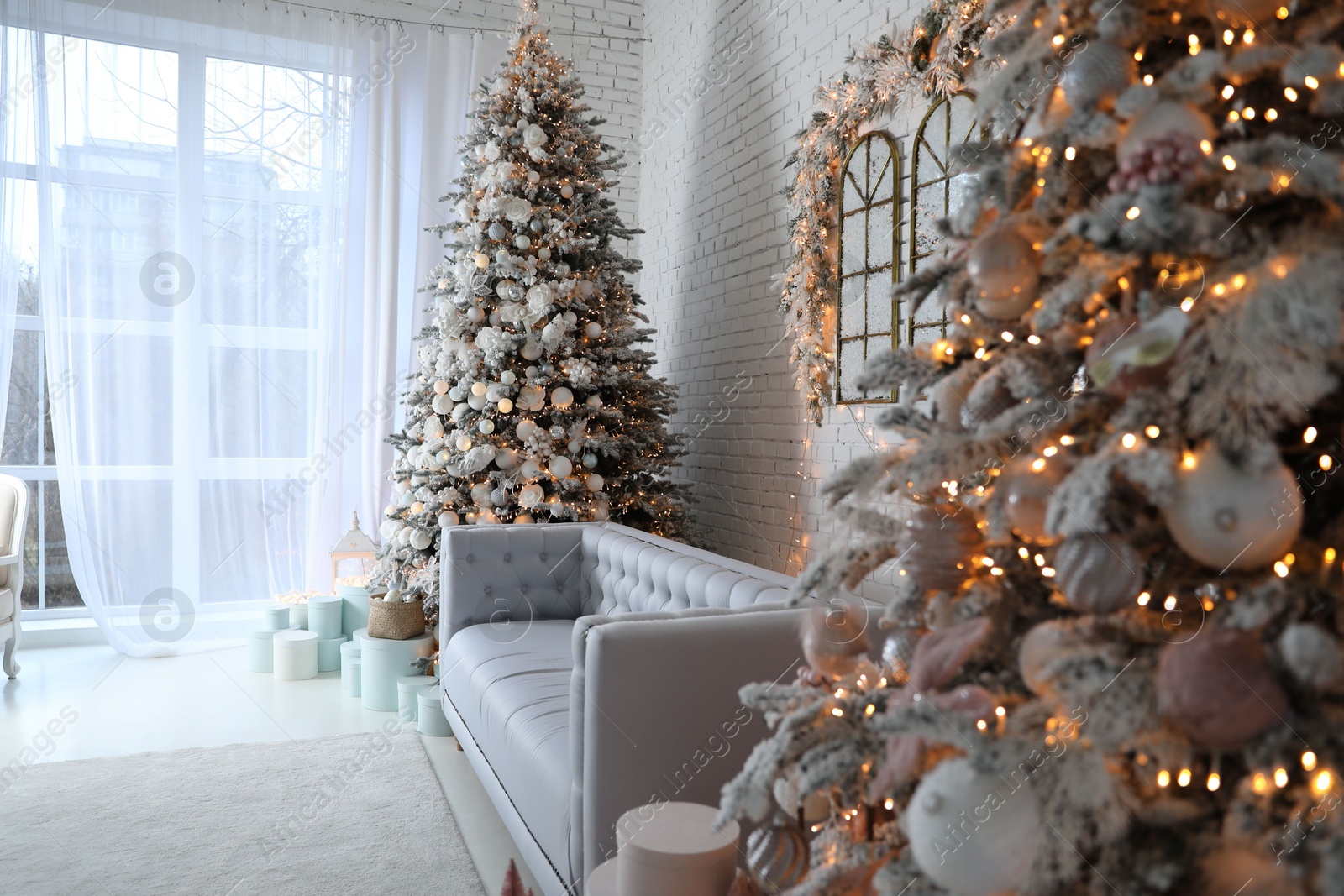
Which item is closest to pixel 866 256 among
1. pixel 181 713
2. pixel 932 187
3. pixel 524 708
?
pixel 932 187

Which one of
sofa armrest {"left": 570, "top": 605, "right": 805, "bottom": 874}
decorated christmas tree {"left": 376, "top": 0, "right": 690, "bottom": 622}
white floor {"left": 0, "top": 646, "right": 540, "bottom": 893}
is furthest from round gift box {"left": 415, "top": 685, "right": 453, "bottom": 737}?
sofa armrest {"left": 570, "top": 605, "right": 805, "bottom": 874}

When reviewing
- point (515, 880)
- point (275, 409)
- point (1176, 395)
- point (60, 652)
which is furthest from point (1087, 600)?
point (60, 652)

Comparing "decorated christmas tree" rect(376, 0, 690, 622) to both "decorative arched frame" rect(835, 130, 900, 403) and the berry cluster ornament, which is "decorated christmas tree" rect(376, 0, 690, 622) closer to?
"decorative arched frame" rect(835, 130, 900, 403)

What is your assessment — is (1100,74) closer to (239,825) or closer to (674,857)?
(674,857)

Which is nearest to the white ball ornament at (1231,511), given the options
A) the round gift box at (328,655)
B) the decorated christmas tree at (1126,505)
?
the decorated christmas tree at (1126,505)

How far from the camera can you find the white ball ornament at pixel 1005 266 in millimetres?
1006

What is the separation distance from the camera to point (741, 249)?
4324 mm

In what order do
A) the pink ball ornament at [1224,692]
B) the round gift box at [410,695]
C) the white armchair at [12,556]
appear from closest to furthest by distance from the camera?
the pink ball ornament at [1224,692], the round gift box at [410,695], the white armchair at [12,556]

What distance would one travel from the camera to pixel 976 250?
3.36 feet

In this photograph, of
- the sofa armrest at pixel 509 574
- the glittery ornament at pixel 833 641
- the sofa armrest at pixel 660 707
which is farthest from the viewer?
the sofa armrest at pixel 509 574

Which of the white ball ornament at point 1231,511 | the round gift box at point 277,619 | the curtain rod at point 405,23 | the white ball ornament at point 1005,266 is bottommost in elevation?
the round gift box at point 277,619

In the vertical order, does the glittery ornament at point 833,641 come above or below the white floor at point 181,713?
above

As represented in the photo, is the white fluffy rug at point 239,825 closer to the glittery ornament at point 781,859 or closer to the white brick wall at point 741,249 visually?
the glittery ornament at point 781,859

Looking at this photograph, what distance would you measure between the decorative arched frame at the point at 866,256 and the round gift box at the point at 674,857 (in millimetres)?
1802
